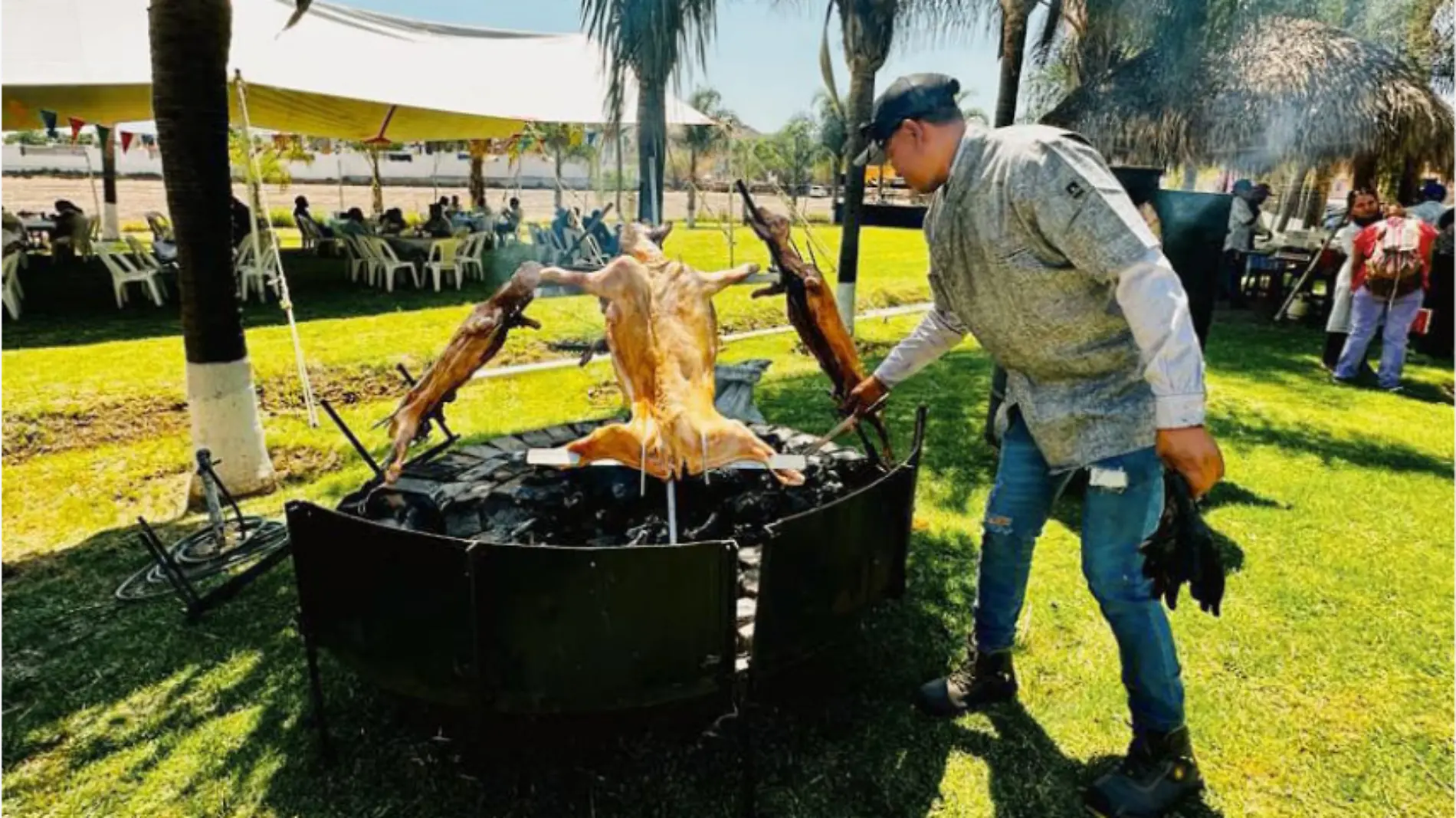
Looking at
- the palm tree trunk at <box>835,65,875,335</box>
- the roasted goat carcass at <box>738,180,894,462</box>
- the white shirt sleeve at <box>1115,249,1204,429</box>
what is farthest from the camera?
the palm tree trunk at <box>835,65,875,335</box>

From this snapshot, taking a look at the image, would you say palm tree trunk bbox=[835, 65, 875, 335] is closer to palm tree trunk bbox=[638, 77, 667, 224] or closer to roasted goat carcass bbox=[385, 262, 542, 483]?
palm tree trunk bbox=[638, 77, 667, 224]

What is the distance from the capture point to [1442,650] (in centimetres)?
342

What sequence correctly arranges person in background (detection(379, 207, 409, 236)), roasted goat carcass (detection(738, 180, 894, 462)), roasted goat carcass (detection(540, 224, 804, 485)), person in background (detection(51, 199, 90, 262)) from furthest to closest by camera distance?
person in background (detection(379, 207, 409, 236)) → person in background (detection(51, 199, 90, 262)) → roasted goat carcass (detection(738, 180, 894, 462)) → roasted goat carcass (detection(540, 224, 804, 485))

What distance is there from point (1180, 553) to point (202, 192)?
486 cm

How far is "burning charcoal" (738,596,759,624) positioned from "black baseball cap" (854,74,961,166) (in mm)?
1688

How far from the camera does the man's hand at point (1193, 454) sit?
6.35 ft

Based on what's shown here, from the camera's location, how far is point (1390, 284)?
300 inches

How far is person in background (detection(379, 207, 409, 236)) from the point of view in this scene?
15289 mm

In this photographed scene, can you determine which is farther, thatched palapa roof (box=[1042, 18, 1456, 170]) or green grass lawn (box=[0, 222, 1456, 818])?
thatched palapa roof (box=[1042, 18, 1456, 170])

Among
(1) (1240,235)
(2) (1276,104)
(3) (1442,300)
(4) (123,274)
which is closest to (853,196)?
(3) (1442,300)

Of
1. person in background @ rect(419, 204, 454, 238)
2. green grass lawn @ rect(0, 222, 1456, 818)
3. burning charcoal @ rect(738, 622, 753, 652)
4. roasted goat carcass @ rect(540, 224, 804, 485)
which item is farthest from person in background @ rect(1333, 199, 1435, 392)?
person in background @ rect(419, 204, 454, 238)

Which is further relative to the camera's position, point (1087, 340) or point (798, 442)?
point (798, 442)

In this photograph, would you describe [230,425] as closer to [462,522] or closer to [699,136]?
[462,522]

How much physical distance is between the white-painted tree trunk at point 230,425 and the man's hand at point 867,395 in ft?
11.9
